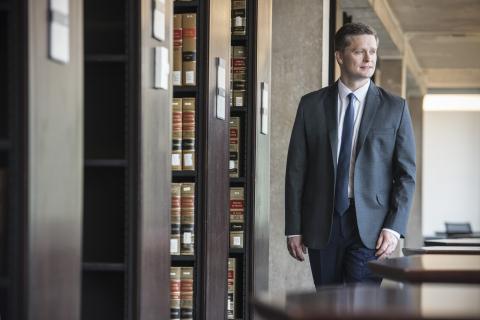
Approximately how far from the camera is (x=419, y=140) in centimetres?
1923

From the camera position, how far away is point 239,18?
5645mm

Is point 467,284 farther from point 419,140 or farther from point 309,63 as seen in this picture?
point 419,140

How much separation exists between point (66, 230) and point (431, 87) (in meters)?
18.6

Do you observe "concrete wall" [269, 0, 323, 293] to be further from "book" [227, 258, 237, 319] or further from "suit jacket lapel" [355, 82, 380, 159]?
"suit jacket lapel" [355, 82, 380, 159]

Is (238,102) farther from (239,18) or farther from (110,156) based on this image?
(110,156)

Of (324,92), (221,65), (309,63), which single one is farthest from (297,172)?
(309,63)

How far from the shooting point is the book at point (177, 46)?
4711 millimetres

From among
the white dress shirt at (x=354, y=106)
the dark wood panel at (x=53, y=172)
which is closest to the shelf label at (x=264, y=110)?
the white dress shirt at (x=354, y=106)

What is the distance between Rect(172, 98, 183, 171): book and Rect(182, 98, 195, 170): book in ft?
0.05

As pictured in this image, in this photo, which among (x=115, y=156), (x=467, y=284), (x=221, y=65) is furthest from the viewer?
(x=221, y=65)

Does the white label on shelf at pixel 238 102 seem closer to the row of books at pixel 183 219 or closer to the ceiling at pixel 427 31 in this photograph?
the row of books at pixel 183 219

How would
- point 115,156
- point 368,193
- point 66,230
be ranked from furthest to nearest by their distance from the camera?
point 368,193 → point 115,156 → point 66,230

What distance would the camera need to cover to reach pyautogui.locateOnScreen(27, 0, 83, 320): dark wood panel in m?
2.67

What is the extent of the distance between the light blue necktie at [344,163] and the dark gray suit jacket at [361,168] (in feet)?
0.08
